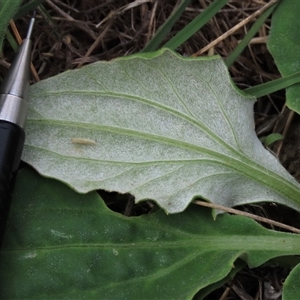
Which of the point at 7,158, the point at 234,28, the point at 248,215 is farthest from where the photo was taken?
the point at 234,28

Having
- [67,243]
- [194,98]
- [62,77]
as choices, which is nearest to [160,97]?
[194,98]

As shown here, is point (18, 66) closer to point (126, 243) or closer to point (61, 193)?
point (61, 193)

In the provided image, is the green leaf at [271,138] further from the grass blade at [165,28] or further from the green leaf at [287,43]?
the grass blade at [165,28]

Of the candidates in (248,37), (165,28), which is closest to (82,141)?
(165,28)

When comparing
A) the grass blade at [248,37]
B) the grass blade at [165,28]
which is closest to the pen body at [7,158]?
the grass blade at [165,28]

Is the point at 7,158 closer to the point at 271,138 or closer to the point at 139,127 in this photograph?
the point at 139,127

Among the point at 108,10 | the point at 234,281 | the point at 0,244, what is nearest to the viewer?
the point at 0,244
